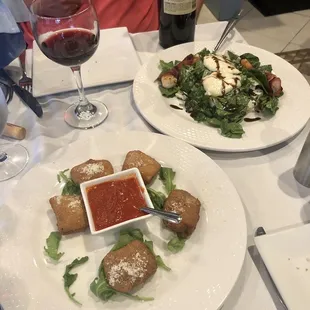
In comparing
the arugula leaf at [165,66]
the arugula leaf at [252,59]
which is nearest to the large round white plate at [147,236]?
the arugula leaf at [165,66]

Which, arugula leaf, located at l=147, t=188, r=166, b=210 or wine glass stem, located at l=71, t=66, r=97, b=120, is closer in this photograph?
arugula leaf, located at l=147, t=188, r=166, b=210

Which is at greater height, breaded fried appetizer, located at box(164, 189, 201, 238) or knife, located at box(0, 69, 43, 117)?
breaded fried appetizer, located at box(164, 189, 201, 238)

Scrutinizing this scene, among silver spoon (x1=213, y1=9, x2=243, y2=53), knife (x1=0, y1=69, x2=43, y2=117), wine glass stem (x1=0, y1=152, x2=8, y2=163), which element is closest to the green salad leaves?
silver spoon (x1=213, y1=9, x2=243, y2=53)

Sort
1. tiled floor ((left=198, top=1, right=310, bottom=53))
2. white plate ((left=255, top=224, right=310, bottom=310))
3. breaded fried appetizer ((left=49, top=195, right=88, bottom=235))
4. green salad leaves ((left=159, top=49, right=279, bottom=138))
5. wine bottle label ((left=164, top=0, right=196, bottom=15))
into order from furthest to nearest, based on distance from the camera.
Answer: tiled floor ((left=198, top=1, right=310, bottom=53)), wine bottle label ((left=164, top=0, right=196, bottom=15)), green salad leaves ((left=159, top=49, right=279, bottom=138)), breaded fried appetizer ((left=49, top=195, right=88, bottom=235)), white plate ((left=255, top=224, right=310, bottom=310))

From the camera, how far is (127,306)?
705mm

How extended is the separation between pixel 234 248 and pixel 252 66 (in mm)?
649

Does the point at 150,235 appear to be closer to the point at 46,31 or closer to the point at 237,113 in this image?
the point at 237,113

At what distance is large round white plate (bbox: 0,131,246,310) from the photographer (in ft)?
2.33

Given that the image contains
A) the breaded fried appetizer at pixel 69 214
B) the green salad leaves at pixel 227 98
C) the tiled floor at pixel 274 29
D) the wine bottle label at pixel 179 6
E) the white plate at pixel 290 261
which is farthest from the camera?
the tiled floor at pixel 274 29

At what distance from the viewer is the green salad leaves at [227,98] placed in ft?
3.43

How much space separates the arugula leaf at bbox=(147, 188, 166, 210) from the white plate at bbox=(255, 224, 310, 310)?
0.22 metres

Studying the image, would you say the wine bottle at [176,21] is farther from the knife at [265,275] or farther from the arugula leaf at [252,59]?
the knife at [265,275]

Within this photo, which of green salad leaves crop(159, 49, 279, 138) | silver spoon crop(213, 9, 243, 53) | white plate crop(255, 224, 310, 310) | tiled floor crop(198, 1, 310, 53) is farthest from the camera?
tiled floor crop(198, 1, 310, 53)

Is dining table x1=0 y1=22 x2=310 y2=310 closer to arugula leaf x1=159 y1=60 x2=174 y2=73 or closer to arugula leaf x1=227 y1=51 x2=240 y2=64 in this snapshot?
arugula leaf x1=159 y1=60 x2=174 y2=73
